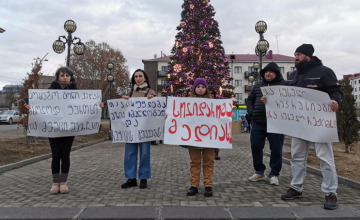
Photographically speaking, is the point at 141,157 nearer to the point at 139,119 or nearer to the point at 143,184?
the point at 143,184

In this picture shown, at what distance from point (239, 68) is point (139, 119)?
178ft

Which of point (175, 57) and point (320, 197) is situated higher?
point (175, 57)

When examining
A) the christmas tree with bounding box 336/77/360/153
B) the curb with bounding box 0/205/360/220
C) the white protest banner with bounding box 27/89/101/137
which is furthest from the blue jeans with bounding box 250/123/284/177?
the christmas tree with bounding box 336/77/360/153

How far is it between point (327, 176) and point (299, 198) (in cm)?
55

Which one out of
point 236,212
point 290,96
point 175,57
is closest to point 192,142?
point 236,212

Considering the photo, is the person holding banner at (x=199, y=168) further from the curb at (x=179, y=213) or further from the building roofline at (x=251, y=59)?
the building roofline at (x=251, y=59)

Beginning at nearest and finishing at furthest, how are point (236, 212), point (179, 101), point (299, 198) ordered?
point (236, 212), point (299, 198), point (179, 101)

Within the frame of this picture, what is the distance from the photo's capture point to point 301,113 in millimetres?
3627

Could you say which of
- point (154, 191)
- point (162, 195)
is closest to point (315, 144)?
point (162, 195)

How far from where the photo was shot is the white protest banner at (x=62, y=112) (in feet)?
13.3

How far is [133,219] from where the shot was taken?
281 cm

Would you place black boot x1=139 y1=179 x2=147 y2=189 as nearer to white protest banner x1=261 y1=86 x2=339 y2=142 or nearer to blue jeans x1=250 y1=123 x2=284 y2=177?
blue jeans x1=250 y1=123 x2=284 y2=177

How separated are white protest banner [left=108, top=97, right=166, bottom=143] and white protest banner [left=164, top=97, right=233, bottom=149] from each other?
44 centimetres

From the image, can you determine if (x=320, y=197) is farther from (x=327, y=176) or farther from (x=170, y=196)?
(x=170, y=196)
